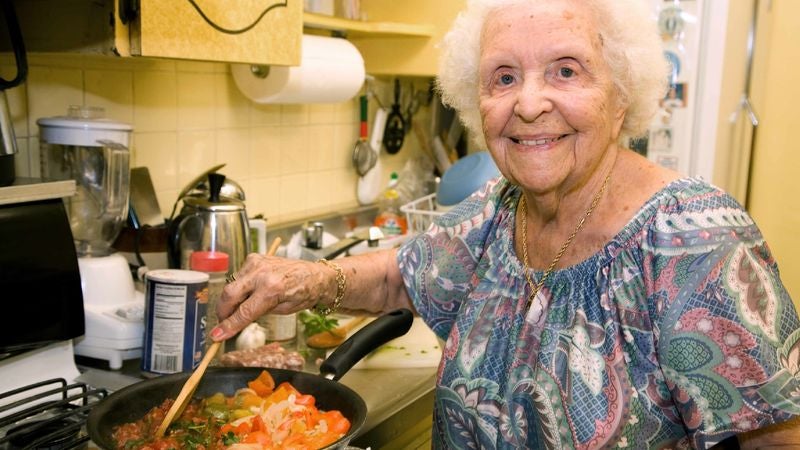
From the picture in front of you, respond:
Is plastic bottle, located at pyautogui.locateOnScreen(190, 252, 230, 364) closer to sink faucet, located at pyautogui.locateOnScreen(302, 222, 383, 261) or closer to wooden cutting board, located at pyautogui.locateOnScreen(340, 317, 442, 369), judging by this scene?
wooden cutting board, located at pyautogui.locateOnScreen(340, 317, 442, 369)

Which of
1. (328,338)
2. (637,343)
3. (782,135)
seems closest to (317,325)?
(328,338)

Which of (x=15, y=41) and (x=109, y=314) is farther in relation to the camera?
(x=109, y=314)

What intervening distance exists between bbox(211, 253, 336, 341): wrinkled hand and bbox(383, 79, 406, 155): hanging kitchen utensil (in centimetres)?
147

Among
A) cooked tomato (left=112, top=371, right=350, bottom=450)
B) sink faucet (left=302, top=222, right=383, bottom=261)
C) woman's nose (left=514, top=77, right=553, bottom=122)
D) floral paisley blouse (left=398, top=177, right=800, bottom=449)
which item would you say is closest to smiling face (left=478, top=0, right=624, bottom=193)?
woman's nose (left=514, top=77, right=553, bottom=122)

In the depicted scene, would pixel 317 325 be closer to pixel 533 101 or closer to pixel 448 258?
pixel 448 258

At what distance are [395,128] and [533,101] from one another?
1694 millimetres

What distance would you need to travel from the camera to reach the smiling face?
1.08 meters

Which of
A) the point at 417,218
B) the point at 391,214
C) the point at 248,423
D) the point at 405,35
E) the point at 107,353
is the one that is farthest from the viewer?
the point at 391,214

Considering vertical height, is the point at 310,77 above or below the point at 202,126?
above

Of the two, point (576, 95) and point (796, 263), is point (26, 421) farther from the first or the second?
point (796, 263)

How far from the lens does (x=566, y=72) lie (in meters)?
1.10

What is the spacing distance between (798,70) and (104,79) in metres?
1.97

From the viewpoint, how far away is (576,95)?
1.09 metres

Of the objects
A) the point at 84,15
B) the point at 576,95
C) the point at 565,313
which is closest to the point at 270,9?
the point at 84,15
